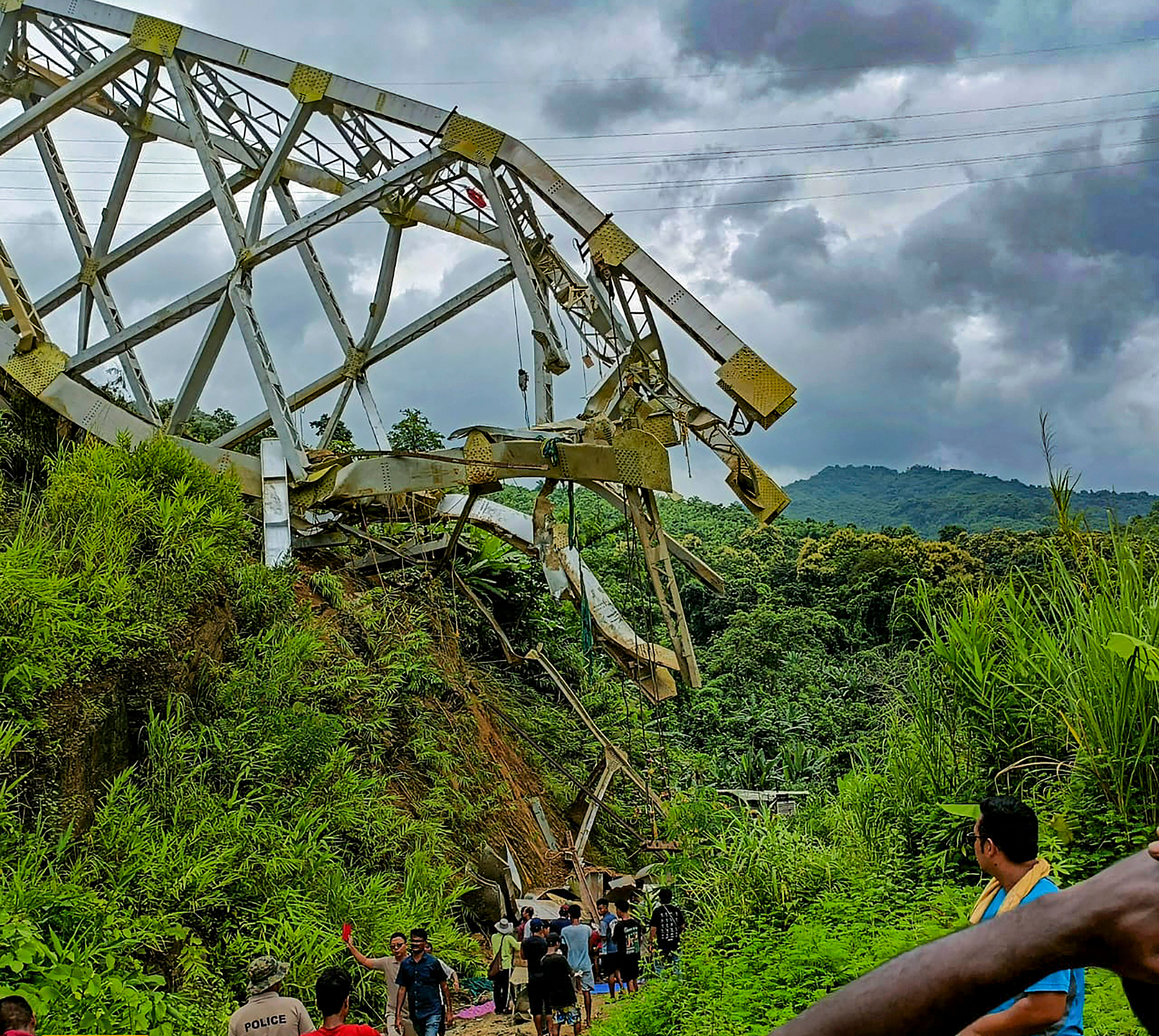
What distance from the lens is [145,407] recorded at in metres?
13.3

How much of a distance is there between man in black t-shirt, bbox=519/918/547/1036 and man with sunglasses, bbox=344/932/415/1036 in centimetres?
143

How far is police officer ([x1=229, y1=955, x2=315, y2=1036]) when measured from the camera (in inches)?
190

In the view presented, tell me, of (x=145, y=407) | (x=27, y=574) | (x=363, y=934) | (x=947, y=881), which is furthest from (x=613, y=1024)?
(x=145, y=407)

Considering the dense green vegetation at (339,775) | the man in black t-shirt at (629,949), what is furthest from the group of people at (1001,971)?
the man in black t-shirt at (629,949)

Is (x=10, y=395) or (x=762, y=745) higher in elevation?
(x=10, y=395)

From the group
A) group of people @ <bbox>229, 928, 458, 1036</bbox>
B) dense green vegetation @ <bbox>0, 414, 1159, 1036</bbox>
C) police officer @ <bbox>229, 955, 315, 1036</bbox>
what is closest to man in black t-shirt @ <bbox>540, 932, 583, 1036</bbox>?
dense green vegetation @ <bbox>0, 414, 1159, 1036</bbox>

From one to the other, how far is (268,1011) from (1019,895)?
3.61 metres

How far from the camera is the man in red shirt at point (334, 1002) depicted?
424cm

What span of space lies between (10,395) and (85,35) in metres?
4.54

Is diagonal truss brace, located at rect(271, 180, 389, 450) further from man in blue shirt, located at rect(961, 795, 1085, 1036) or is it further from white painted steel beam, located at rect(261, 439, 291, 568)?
man in blue shirt, located at rect(961, 795, 1085, 1036)

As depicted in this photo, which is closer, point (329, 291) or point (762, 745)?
point (329, 291)

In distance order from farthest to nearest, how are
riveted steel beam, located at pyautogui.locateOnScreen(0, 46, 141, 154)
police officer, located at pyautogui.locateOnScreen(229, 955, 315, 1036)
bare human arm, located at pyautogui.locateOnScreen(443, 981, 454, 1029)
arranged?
riveted steel beam, located at pyautogui.locateOnScreen(0, 46, 141, 154) < bare human arm, located at pyautogui.locateOnScreen(443, 981, 454, 1029) < police officer, located at pyautogui.locateOnScreen(229, 955, 315, 1036)

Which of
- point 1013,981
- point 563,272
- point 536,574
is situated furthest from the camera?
point 536,574

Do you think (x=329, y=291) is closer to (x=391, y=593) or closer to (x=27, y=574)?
(x=391, y=593)
